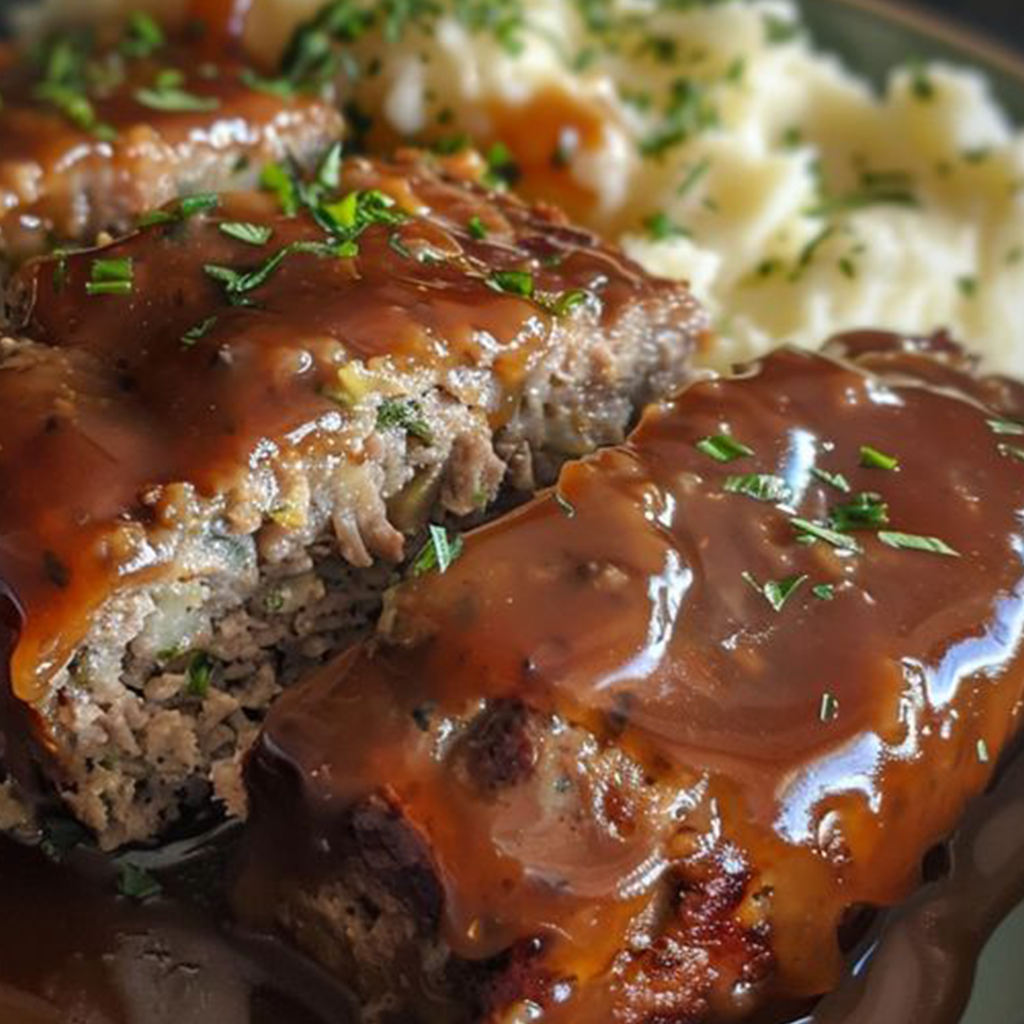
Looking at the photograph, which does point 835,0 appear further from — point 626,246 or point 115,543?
point 115,543

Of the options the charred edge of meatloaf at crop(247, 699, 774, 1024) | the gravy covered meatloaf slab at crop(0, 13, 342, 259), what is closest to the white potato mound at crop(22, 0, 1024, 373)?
the gravy covered meatloaf slab at crop(0, 13, 342, 259)

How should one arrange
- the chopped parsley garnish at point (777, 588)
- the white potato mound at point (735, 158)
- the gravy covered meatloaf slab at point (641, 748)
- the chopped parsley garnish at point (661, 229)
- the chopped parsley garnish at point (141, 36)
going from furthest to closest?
the white potato mound at point (735, 158) < the chopped parsley garnish at point (141, 36) < the chopped parsley garnish at point (661, 229) < the chopped parsley garnish at point (777, 588) < the gravy covered meatloaf slab at point (641, 748)

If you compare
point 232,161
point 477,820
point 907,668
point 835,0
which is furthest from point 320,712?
point 835,0

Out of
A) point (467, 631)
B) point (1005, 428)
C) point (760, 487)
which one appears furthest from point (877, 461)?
point (467, 631)

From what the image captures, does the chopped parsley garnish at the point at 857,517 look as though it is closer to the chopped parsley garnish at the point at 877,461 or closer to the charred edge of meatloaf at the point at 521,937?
the chopped parsley garnish at the point at 877,461

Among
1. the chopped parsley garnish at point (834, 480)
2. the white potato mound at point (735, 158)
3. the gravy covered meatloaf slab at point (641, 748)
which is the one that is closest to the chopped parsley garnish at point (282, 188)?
the gravy covered meatloaf slab at point (641, 748)
